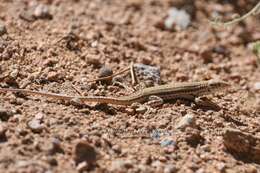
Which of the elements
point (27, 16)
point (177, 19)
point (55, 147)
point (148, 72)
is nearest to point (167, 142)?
point (55, 147)

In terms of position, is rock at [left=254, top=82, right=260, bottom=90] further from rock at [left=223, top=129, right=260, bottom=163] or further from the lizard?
rock at [left=223, top=129, right=260, bottom=163]

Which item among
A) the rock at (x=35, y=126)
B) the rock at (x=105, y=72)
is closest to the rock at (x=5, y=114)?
the rock at (x=35, y=126)

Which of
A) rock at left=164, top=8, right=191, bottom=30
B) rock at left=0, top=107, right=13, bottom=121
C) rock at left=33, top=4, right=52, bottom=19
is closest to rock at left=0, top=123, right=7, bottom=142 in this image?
rock at left=0, top=107, right=13, bottom=121

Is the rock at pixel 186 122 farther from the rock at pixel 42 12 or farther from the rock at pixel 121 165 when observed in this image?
the rock at pixel 42 12

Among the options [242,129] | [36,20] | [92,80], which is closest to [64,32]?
[36,20]

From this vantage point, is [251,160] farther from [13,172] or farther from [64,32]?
[64,32]

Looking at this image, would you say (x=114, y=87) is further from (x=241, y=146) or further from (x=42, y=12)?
(x=42, y=12)

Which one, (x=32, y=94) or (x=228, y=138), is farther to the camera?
(x=32, y=94)
